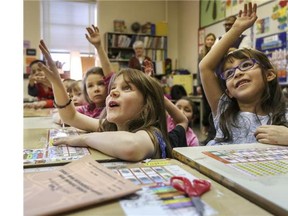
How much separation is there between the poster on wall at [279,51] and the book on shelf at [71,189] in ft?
11.4

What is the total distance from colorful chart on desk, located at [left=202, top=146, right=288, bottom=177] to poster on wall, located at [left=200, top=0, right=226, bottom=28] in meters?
4.45

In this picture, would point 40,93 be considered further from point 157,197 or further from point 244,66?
point 157,197

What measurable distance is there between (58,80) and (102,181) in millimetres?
876

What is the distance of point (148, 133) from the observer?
91 centimetres

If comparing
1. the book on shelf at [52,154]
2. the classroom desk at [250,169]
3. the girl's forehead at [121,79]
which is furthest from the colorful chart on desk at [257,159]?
the girl's forehead at [121,79]

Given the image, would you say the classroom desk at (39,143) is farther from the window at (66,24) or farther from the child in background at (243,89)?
the window at (66,24)

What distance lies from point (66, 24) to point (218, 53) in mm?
4971

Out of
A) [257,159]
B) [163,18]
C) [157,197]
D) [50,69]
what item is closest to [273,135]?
[257,159]

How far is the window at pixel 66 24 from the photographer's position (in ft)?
18.6

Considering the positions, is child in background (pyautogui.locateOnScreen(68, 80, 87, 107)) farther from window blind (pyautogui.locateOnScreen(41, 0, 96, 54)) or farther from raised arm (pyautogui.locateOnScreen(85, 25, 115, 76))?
window blind (pyautogui.locateOnScreen(41, 0, 96, 54))

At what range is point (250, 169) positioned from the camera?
0.62m

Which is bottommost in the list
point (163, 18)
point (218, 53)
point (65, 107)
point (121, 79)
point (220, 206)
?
point (220, 206)

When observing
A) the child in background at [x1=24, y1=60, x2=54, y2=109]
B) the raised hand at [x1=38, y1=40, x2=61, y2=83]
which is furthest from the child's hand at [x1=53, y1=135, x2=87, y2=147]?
A: the child in background at [x1=24, y1=60, x2=54, y2=109]
